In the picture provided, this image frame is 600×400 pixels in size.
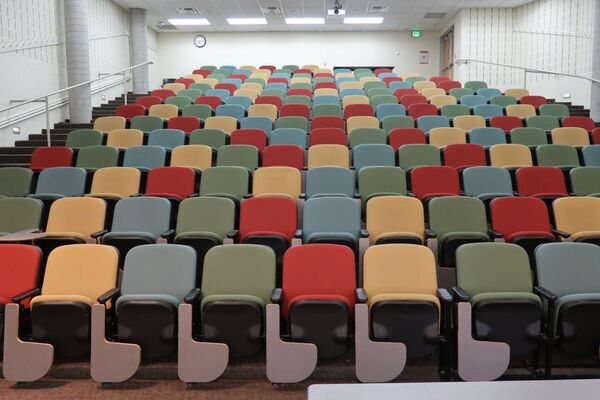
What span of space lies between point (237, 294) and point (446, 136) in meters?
3.38

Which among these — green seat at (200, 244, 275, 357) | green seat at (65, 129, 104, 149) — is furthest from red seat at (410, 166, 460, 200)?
green seat at (65, 129, 104, 149)

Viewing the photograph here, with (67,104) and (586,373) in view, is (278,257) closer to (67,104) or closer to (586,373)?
(586,373)

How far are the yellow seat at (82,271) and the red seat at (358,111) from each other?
14.1 ft

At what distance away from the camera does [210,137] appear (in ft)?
18.1

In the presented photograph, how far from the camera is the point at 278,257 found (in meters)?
3.34

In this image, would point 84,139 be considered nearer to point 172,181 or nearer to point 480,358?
point 172,181

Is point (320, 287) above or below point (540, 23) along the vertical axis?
below

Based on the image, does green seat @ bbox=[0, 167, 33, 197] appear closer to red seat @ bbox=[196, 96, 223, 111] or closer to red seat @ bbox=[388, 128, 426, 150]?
red seat @ bbox=[196, 96, 223, 111]

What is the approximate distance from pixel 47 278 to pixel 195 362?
0.99 metres

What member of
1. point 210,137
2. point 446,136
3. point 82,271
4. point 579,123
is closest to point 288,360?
point 82,271

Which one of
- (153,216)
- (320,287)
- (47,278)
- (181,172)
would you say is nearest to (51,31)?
(181,172)

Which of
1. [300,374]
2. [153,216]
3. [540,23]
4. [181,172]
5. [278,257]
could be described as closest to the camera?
Answer: [300,374]

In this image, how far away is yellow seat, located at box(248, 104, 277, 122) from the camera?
6.70 metres

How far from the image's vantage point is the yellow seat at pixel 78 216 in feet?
12.0
